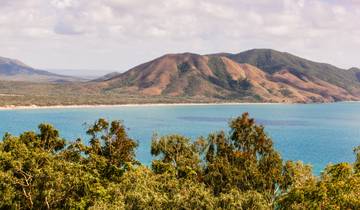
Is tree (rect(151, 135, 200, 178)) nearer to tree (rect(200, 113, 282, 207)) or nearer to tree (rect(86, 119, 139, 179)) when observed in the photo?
tree (rect(200, 113, 282, 207))

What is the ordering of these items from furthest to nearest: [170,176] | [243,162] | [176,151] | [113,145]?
[176,151] < [113,145] < [243,162] < [170,176]

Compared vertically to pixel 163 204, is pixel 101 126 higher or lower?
higher

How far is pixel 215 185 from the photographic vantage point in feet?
215

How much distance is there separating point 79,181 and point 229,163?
2619cm

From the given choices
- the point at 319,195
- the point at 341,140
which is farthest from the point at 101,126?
the point at 341,140

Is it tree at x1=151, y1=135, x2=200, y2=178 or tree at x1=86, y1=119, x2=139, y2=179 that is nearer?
tree at x1=151, y1=135, x2=200, y2=178

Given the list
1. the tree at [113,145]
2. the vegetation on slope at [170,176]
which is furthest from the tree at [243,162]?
the tree at [113,145]

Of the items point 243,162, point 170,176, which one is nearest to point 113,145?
point 170,176

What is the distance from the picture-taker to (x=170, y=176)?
63344 mm

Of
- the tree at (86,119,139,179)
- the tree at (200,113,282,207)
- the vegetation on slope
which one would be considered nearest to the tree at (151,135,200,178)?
the vegetation on slope

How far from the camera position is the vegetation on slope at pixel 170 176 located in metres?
41.5

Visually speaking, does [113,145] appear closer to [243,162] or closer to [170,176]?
[170,176]

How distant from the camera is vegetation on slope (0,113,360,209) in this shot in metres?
41.5

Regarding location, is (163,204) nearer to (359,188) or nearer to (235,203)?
(235,203)
